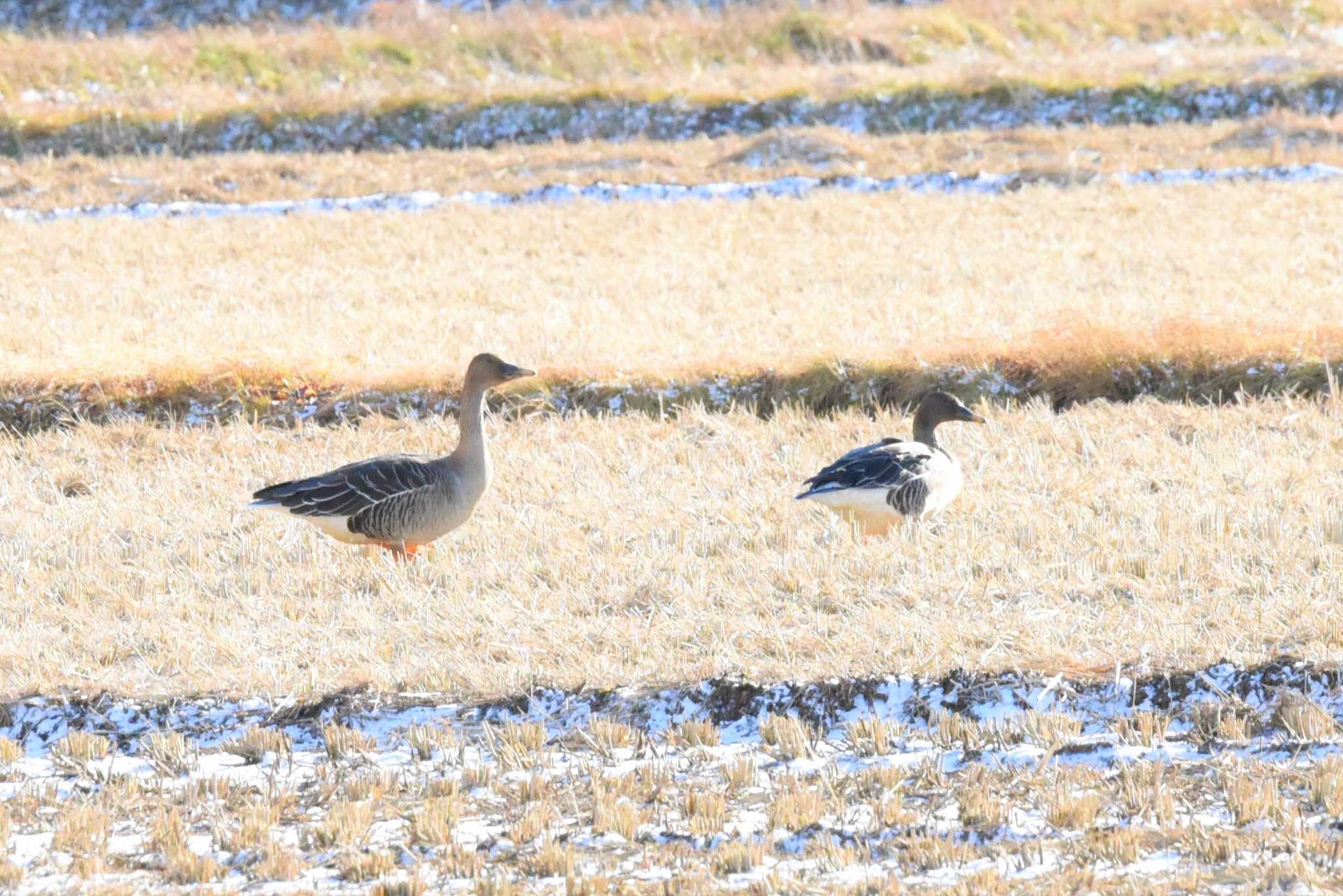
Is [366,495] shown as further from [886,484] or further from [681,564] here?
[886,484]

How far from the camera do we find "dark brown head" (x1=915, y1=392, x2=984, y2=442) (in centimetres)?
857

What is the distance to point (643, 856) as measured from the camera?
4.83 meters

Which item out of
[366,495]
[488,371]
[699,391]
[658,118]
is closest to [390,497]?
[366,495]

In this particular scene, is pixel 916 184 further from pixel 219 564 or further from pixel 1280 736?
pixel 1280 736

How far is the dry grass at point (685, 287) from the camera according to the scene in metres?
11.1

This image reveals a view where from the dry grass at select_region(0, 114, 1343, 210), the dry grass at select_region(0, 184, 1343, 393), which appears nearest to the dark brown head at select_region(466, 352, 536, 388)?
the dry grass at select_region(0, 184, 1343, 393)

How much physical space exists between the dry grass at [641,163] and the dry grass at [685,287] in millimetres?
1477

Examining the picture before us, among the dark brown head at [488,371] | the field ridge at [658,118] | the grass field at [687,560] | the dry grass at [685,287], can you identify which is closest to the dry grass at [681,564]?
the grass field at [687,560]

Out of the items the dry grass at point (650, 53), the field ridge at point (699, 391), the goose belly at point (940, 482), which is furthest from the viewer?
the dry grass at point (650, 53)

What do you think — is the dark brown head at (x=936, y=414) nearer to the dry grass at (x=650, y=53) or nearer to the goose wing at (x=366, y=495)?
the goose wing at (x=366, y=495)

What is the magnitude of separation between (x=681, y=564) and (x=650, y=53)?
20120 millimetres

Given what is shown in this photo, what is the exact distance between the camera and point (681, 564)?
738 cm

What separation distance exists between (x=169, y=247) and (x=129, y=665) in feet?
33.4

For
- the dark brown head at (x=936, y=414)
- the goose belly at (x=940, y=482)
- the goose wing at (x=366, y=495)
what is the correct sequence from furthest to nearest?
1. the dark brown head at (x=936, y=414)
2. the goose belly at (x=940, y=482)
3. the goose wing at (x=366, y=495)
